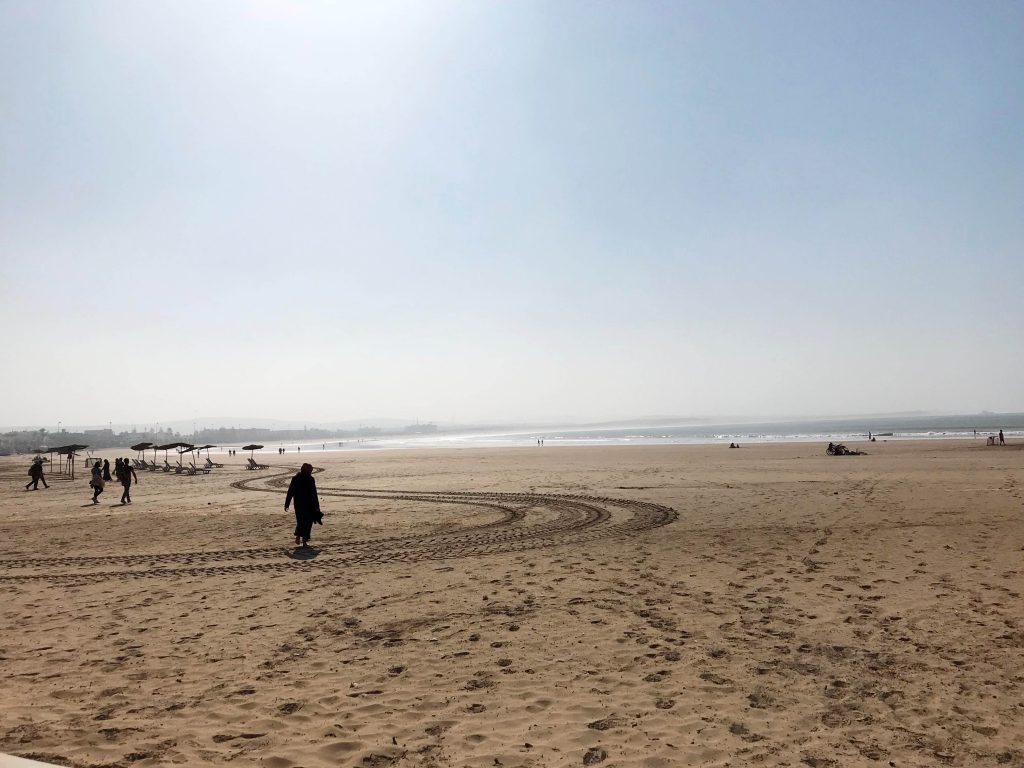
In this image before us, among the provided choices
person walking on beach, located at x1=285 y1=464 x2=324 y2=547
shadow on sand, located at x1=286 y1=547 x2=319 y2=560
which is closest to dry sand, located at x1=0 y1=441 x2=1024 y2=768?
shadow on sand, located at x1=286 y1=547 x2=319 y2=560

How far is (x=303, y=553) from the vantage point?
38.0 ft

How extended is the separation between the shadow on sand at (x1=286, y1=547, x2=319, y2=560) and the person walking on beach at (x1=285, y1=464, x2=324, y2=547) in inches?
17.2

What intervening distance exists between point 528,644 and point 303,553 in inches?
265

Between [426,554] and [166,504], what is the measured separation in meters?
14.0

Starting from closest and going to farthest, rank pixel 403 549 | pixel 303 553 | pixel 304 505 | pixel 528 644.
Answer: pixel 528 644
pixel 303 553
pixel 403 549
pixel 304 505

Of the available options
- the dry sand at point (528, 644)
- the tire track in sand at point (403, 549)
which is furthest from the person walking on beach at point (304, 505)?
the tire track in sand at point (403, 549)

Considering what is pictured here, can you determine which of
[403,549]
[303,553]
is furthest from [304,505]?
[403,549]

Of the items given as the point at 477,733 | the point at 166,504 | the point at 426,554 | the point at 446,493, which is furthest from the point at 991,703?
the point at 166,504

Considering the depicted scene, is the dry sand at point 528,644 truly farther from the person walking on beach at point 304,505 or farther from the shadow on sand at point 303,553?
the person walking on beach at point 304,505

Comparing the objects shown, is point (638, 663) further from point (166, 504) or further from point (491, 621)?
point (166, 504)

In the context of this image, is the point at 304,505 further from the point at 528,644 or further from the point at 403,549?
the point at 528,644

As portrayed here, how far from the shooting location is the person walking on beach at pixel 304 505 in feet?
40.4

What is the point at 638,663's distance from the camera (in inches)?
230

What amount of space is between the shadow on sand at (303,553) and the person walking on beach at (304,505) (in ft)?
1.43
